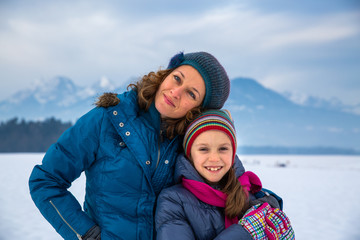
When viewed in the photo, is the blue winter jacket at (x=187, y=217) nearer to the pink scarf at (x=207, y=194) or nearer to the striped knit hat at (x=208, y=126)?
the pink scarf at (x=207, y=194)

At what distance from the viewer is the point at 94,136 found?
6.61ft

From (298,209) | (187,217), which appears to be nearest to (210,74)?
(187,217)

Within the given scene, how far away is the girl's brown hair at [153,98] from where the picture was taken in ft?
7.27

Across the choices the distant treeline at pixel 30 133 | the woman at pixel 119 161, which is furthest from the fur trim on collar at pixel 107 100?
the distant treeline at pixel 30 133

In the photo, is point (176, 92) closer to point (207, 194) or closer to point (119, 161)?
point (119, 161)

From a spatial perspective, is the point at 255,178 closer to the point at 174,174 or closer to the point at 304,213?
the point at 174,174

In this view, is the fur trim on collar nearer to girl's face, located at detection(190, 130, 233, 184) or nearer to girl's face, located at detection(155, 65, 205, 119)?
girl's face, located at detection(155, 65, 205, 119)

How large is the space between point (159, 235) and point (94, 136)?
0.73m

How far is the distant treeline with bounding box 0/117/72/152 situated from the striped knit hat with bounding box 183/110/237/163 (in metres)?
31.8

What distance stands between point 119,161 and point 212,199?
0.65 m

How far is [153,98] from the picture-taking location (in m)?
2.27

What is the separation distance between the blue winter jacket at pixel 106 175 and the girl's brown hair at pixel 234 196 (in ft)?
1.48

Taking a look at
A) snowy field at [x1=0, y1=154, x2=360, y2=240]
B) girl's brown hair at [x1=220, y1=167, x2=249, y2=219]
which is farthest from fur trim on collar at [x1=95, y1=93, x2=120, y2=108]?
snowy field at [x1=0, y1=154, x2=360, y2=240]

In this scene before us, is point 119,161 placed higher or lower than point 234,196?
higher
